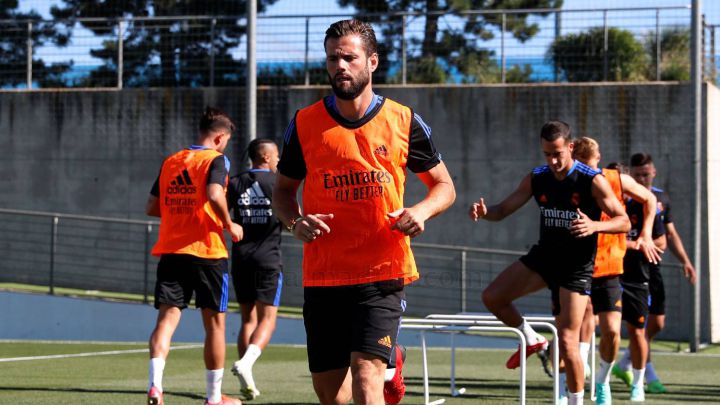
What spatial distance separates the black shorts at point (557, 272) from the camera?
8156 mm

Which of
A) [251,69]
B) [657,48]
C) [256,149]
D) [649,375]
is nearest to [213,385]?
[256,149]

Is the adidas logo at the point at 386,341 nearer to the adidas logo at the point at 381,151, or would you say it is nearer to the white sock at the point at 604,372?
the adidas logo at the point at 381,151

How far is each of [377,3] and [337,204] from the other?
57.6 ft

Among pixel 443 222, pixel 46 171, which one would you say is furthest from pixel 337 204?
pixel 46 171

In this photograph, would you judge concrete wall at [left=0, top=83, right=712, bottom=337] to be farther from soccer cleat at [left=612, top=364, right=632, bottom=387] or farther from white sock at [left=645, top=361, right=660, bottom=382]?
white sock at [left=645, top=361, right=660, bottom=382]

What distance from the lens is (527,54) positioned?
18.9 meters

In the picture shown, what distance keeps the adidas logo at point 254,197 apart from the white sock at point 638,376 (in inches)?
138

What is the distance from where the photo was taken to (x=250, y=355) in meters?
9.46

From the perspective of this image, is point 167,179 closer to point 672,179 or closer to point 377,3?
point 672,179

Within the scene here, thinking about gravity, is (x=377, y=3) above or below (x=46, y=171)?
above

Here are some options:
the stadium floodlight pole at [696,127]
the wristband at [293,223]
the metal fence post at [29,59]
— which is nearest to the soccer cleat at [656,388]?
the stadium floodlight pole at [696,127]

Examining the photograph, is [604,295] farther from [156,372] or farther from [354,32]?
[354,32]

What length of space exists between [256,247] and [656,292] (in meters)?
4.36

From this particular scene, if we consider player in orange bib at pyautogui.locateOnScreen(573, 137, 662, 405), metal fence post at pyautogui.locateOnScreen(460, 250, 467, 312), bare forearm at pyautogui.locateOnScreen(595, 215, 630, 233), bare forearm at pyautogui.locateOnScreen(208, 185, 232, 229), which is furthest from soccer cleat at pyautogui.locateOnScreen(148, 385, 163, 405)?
metal fence post at pyautogui.locateOnScreen(460, 250, 467, 312)
